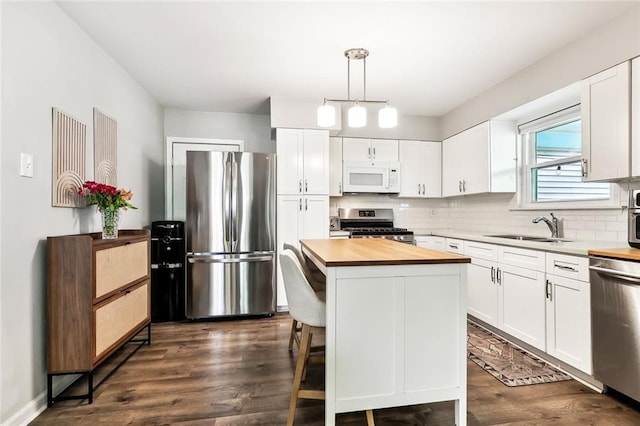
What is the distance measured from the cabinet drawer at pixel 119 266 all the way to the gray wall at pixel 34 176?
166 millimetres

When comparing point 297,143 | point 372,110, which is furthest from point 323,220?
point 372,110

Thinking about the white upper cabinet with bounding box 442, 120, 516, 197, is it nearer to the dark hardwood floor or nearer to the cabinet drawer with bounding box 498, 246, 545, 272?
the cabinet drawer with bounding box 498, 246, 545, 272

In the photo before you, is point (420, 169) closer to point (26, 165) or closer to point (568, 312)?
point (568, 312)

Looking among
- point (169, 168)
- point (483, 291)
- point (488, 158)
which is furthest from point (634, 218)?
point (169, 168)

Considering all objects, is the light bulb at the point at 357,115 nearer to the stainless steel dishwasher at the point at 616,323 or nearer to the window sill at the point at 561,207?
the stainless steel dishwasher at the point at 616,323

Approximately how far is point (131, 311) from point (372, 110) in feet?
11.7

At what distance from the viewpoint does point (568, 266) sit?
7.45 ft

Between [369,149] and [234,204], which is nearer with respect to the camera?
[234,204]

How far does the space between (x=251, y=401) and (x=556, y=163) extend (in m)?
3.33

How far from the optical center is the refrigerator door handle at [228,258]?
3521 mm

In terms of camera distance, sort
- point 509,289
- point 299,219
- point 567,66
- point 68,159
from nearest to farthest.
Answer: point 68,159 → point 567,66 → point 509,289 → point 299,219

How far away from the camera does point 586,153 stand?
2.45 meters

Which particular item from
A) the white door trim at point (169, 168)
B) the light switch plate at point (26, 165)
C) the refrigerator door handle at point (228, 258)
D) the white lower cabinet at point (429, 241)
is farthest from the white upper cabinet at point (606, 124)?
the white door trim at point (169, 168)

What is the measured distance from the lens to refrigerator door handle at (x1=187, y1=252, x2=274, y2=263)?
352cm
